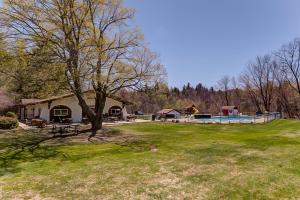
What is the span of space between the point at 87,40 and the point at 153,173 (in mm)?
14446

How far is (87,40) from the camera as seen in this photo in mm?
21406

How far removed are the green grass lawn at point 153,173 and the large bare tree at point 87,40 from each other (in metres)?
7.54

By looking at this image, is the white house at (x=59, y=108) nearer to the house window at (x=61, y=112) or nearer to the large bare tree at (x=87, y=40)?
the house window at (x=61, y=112)

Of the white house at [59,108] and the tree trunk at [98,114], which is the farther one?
the white house at [59,108]

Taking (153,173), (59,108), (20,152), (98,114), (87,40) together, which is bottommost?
(153,173)

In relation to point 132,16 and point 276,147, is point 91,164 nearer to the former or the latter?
point 276,147

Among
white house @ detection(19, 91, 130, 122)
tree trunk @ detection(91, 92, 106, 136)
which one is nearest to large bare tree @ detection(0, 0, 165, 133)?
tree trunk @ detection(91, 92, 106, 136)

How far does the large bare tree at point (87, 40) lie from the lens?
1967 cm

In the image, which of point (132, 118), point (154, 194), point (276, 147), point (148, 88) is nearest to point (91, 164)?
point (154, 194)

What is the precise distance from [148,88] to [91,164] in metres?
16.0

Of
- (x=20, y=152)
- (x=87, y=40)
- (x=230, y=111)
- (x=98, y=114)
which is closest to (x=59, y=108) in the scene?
(x=98, y=114)

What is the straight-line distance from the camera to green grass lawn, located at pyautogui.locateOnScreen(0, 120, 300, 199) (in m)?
7.83

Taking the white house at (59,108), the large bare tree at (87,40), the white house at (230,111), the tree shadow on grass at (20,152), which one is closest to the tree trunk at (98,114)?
the large bare tree at (87,40)

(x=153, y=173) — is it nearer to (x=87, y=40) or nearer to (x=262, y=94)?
(x=87, y=40)
